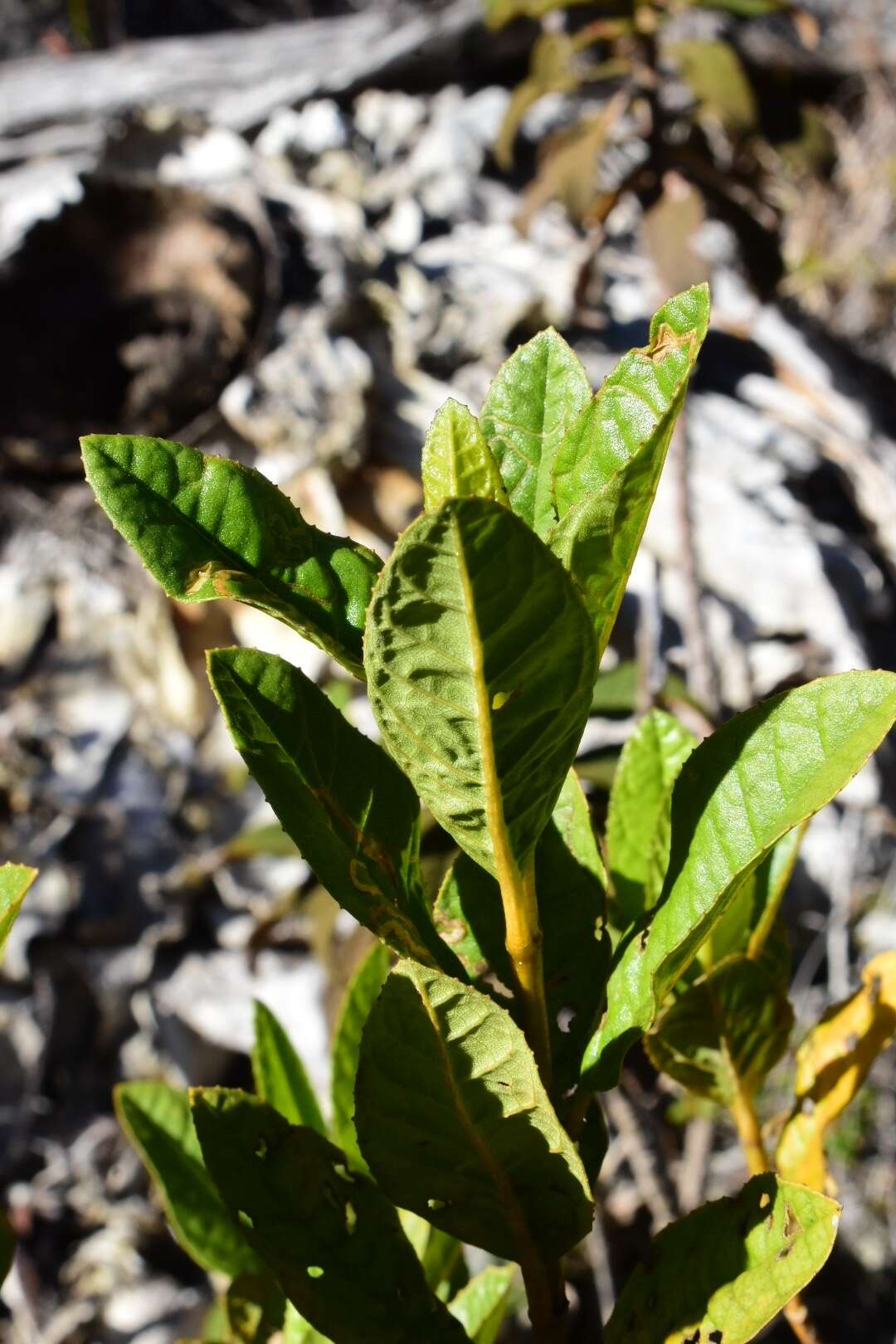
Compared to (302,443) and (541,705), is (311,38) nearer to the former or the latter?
(302,443)

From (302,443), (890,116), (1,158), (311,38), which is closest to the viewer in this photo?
(302,443)

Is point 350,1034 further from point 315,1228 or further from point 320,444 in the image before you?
point 320,444

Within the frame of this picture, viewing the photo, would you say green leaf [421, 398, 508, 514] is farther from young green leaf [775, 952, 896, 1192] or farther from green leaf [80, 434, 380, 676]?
young green leaf [775, 952, 896, 1192]

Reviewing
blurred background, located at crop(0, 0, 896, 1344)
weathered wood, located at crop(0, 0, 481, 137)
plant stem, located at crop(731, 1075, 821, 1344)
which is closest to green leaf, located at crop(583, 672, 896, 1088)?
plant stem, located at crop(731, 1075, 821, 1344)

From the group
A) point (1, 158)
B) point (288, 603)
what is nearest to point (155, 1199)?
point (288, 603)

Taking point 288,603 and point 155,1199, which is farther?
point 155,1199

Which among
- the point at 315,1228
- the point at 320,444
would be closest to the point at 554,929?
the point at 315,1228

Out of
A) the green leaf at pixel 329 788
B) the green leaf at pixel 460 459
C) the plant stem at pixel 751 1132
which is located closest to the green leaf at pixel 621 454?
the green leaf at pixel 460 459

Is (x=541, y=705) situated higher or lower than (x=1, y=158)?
lower
